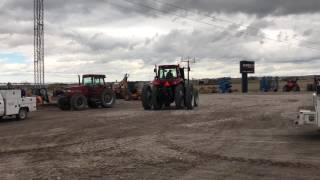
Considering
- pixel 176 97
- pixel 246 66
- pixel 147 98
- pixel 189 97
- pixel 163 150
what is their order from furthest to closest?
pixel 246 66 < pixel 147 98 < pixel 189 97 < pixel 176 97 < pixel 163 150

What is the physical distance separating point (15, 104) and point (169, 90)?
349 inches

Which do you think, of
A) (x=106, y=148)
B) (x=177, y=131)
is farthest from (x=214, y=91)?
(x=106, y=148)

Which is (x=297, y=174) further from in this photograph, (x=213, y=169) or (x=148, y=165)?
(x=148, y=165)

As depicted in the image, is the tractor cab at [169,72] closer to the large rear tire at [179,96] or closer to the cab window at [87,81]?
the large rear tire at [179,96]

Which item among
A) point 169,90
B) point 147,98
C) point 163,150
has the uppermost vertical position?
point 169,90

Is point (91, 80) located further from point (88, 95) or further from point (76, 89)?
point (76, 89)

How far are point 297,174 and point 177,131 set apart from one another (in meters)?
8.63

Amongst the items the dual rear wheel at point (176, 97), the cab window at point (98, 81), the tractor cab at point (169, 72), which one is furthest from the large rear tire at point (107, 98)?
the tractor cab at point (169, 72)

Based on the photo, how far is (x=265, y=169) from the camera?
1100 centimetres

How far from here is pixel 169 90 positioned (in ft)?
101

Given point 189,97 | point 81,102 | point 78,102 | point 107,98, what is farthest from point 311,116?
point 107,98

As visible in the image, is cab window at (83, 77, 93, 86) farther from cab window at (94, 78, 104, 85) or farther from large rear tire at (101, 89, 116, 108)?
large rear tire at (101, 89, 116, 108)

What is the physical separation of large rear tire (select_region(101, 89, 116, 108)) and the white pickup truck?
8270mm

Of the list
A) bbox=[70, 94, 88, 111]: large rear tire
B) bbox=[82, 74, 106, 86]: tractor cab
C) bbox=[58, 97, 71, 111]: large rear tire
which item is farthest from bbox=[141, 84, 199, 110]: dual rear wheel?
bbox=[58, 97, 71, 111]: large rear tire
